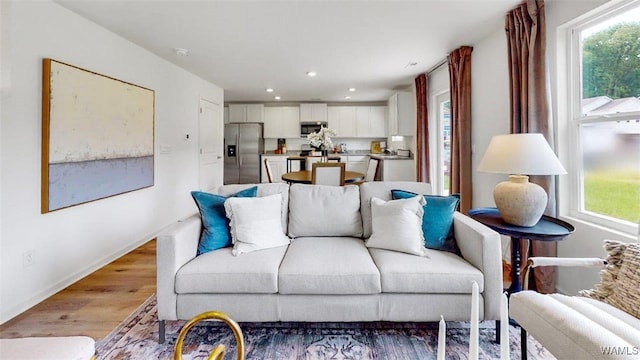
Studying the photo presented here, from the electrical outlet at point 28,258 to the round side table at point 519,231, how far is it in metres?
3.27

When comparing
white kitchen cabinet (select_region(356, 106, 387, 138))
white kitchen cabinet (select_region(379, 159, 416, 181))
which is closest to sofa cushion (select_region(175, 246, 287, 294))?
white kitchen cabinet (select_region(379, 159, 416, 181))

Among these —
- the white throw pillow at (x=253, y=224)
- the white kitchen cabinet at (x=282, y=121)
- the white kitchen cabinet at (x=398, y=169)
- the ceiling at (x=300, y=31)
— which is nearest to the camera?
the white throw pillow at (x=253, y=224)

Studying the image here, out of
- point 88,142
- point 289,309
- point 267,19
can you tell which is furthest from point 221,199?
point 267,19

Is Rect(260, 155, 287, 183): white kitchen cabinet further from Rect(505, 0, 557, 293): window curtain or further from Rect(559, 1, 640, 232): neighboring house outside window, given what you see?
Rect(559, 1, 640, 232): neighboring house outside window

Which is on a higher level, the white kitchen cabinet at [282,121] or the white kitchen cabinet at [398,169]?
the white kitchen cabinet at [282,121]

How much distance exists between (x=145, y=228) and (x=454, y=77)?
13.8 ft

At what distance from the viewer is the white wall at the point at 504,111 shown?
216 centimetres

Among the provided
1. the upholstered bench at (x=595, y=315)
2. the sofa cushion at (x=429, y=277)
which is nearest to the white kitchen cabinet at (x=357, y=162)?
the sofa cushion at (x=429, y=277)

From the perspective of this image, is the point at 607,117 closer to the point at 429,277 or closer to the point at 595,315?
the point at 595,315

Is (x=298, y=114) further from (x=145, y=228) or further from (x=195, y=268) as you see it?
(x=195, y=268)

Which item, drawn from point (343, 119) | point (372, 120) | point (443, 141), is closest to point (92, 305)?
point (443, 141)

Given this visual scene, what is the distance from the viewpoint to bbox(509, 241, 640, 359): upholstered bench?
1.05 m

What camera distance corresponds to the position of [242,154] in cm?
763

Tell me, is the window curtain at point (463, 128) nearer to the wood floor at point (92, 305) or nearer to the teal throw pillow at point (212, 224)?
the teal throw pillow at point (212, 224)
